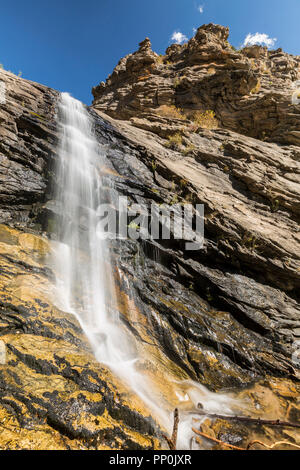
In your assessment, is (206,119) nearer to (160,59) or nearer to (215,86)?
(215,86)

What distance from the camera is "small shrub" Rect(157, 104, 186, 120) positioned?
1523cm

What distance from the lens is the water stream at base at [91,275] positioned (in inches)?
161

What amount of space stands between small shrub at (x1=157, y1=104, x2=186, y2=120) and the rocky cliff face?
3.08 metres

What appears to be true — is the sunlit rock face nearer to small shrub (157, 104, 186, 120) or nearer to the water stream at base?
small shrub (157, 104, 186, 120)

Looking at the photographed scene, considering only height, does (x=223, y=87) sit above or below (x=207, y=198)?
above

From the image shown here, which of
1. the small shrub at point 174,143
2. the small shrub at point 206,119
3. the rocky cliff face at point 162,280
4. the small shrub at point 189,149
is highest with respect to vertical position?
the small shrub at point 206,119

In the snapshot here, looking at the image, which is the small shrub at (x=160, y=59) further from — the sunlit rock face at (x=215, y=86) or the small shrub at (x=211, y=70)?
the small shrub at (x=211, y=70)

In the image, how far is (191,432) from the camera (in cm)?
349

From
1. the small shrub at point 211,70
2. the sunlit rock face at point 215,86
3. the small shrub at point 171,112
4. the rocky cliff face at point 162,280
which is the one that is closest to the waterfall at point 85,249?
the rocky cliff face at point 162,280

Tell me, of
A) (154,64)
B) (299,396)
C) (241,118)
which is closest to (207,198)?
(299,396)

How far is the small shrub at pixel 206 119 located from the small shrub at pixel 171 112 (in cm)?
92
